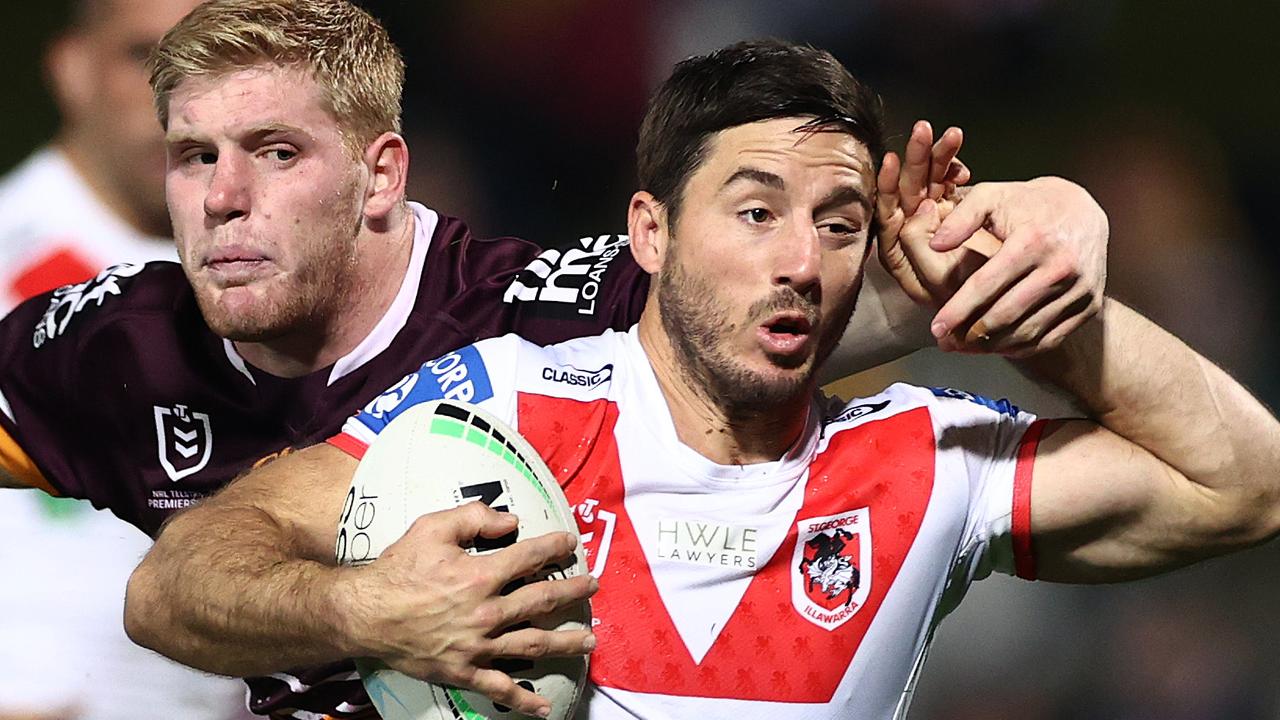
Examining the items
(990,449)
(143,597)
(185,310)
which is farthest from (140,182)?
(990,449)

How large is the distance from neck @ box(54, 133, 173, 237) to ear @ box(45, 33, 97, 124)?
3.5 inches

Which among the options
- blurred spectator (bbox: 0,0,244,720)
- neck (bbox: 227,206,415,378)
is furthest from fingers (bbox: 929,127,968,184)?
blurred spectator (bbox: 0,0,244,720)

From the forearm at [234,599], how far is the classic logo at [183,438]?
0.74 meters

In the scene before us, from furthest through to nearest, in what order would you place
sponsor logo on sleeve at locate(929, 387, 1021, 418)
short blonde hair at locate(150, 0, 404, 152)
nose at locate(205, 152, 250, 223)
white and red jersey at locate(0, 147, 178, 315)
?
1. white and red jersey at locate(0, 147, 178, 315)
2. short blonde hair at locate(150, 0, 404, 152)
3. nose at locate(205, 152, 250, 223)
4. sponsor logo on sleeve at locate(929, 387, 1021, 418)

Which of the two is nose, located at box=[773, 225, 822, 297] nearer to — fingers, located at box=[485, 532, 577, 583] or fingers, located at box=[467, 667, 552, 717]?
fingers, located at box=[485, 532, 577, 583]

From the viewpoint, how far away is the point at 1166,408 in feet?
6.64

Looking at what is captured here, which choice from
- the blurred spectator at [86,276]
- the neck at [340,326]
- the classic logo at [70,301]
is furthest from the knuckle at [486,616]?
the blurred spectator at [86,276]

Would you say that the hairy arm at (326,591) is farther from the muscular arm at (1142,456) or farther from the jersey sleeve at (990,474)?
the muscular arm at (1142,456)

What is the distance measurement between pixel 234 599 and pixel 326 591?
0.17m

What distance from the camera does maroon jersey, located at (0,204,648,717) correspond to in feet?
8.39

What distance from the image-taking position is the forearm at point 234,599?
167cm

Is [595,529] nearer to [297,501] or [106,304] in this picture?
[297,501]

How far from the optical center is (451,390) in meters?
1.93

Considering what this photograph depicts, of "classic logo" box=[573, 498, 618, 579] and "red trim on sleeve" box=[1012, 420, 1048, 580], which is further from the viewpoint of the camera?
"red trim on sleeve" box=[1012, 420, 1048, 580]
